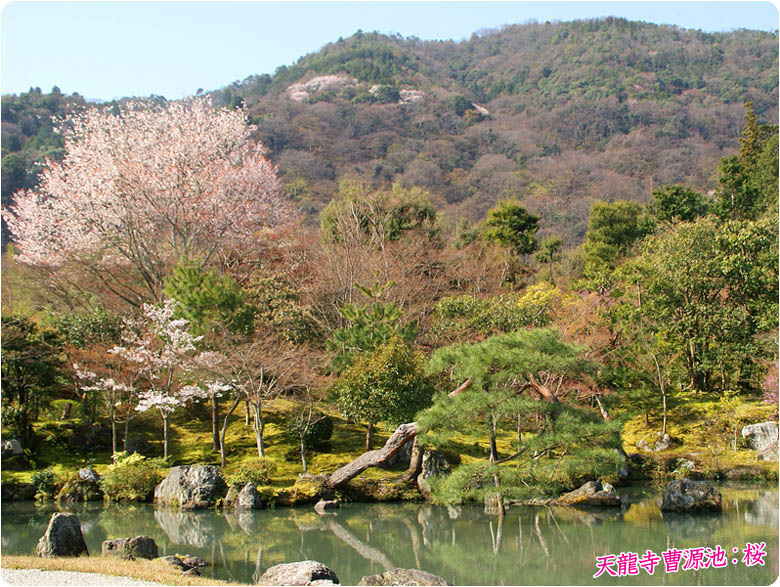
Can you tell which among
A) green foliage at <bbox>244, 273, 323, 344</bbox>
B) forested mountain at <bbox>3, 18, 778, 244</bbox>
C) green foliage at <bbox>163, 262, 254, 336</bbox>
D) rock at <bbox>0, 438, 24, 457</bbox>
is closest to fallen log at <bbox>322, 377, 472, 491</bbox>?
green foliage at <bbox>163, 262, 254, 336</bbox>

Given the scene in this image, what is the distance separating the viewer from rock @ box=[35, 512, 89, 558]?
30.2 feet

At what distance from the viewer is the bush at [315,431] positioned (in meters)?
16.1

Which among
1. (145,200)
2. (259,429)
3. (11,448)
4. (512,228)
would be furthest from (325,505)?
(512,228)

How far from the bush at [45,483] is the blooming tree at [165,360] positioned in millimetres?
2086

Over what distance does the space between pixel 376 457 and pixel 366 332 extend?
362 cm

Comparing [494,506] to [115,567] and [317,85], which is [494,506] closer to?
[115,567]

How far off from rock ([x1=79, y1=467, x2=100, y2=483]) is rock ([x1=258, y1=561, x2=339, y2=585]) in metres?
7.56

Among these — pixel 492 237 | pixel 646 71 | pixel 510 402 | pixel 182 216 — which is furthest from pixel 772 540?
pixel 646 71

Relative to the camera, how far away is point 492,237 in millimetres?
30562

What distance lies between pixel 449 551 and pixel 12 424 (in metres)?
10.4

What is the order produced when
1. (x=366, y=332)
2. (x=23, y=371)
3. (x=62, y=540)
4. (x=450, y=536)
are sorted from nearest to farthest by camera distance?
1. (x=62, y=540)
2. (x=450, y=536)
3. (x=23, y=371)
4. (x=366, y=332)

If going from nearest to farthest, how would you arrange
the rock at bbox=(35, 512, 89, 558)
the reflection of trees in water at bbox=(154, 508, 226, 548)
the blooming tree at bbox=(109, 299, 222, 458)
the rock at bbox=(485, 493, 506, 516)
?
the rock at bbox=(35, 512, 89, 558) < the reflection of trees in water at bbox=(154, 508, 226, 548) < the rock at bbox=(485, 493, 506, 516) < the blooming tree at bbox=(109, 299, 222, 458)

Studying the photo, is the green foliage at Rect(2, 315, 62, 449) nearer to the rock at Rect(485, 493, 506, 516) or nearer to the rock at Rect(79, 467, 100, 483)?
the rock at Rect(79, 467, 100, 483)

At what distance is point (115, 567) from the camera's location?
8148mm
